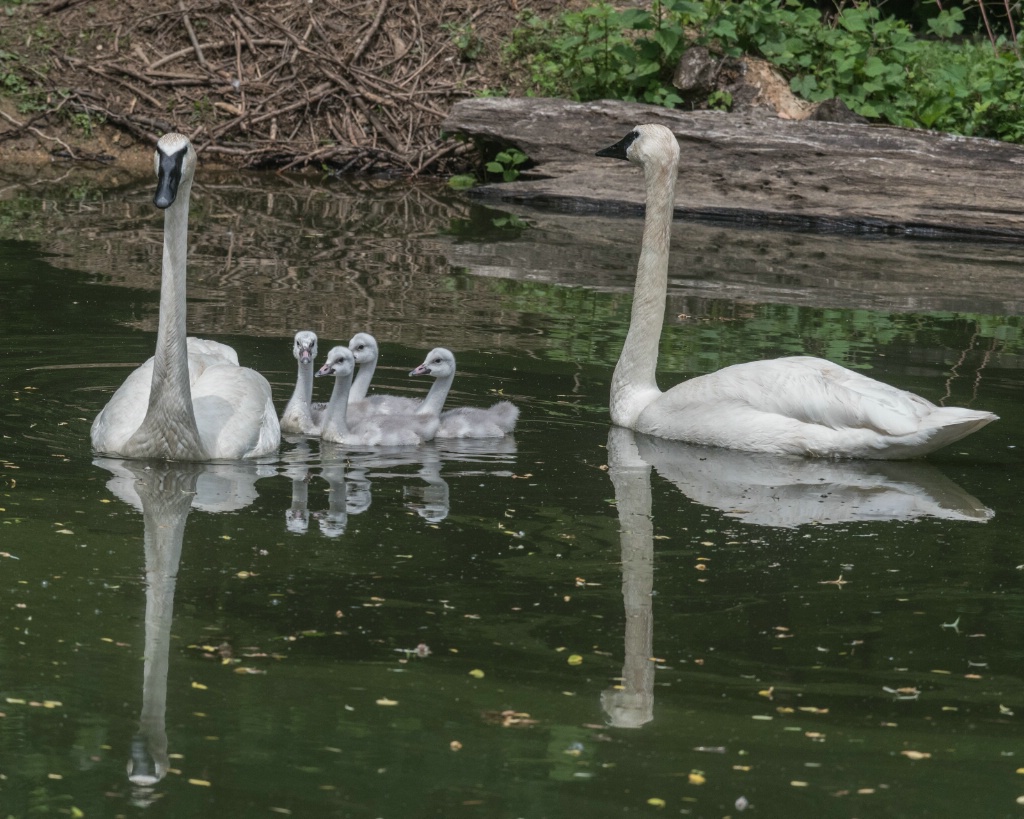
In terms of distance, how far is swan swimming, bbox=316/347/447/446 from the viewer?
8484 mm

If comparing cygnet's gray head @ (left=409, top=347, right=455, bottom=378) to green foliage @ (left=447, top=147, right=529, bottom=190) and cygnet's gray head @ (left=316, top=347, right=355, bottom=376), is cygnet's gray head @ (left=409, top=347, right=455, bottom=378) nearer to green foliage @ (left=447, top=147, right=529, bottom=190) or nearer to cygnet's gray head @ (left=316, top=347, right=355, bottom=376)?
cygnet's gray head @ (left=316, top=347, right=355, bottom=376)

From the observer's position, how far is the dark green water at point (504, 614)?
459cm

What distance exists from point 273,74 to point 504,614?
52.3ft

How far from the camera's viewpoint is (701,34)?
762 inches

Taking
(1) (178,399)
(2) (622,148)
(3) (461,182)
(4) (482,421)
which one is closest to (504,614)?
(1) (178,399)

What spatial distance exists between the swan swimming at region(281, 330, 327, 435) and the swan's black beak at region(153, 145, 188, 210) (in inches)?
65.0

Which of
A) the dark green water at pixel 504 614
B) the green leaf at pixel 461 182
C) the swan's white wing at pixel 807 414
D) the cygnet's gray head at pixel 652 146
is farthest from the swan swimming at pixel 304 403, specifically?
the green leaf at pixel 461 182

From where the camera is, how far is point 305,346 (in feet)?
28.6

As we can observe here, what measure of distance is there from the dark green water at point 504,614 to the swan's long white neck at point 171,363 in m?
0.20

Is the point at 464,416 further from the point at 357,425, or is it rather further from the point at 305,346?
the point at 305,346

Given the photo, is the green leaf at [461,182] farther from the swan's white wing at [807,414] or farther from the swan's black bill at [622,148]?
the swan's white wing at [807,414]

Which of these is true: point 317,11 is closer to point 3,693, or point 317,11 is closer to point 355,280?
point 355,280

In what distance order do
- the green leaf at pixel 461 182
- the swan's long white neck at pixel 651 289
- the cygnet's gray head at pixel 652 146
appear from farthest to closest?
1. the green leaf at pixel 461 182
2. the cygnet's gray head at pixel 652 146
3. the swan's long white neck at pixel 651 289

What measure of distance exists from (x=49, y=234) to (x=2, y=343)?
438cm
